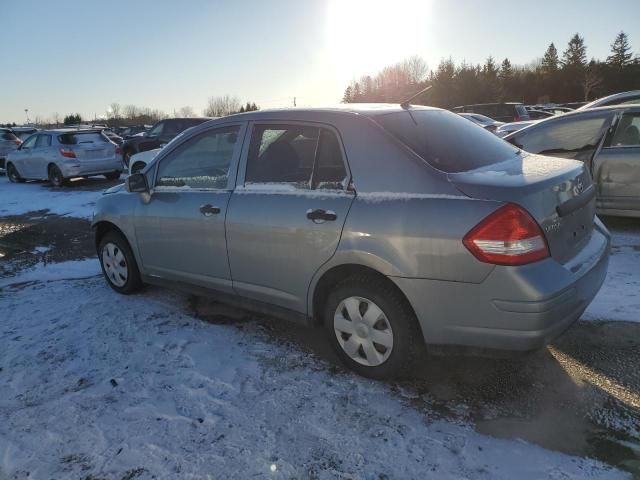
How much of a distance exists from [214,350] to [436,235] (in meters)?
1.91

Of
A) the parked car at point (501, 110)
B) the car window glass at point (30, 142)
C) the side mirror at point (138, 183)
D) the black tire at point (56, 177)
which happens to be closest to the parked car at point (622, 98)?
the side mirror at point (138, 183)

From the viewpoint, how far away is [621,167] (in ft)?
19.6

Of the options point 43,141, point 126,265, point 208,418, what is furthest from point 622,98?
point 43,141

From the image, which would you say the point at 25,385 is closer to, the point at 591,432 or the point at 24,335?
the point at 24,335

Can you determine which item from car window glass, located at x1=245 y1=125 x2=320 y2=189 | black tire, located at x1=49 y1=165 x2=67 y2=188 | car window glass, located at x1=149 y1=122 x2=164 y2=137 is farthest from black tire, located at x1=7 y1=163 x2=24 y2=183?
car window glass, located at x1=245 y1=125 x2=320 y2=189

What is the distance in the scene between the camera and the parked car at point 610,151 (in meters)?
5.96

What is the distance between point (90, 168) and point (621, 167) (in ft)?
40.6

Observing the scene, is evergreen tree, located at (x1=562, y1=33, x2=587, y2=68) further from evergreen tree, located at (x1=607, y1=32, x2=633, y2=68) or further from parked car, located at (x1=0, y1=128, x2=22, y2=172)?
parked car, located at (x1=0, y1=128, x2=22, y2=172)

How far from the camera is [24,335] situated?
→ 4.06 meters

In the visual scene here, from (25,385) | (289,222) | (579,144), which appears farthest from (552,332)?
(579,144)

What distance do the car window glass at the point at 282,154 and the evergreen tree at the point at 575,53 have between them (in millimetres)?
69926

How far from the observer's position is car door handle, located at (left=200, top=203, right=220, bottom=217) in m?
3.79

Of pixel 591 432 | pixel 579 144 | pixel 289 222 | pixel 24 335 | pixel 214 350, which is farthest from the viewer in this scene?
pixel 579 144

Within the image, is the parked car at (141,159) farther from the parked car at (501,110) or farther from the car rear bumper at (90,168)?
the parked car at (501,110)
